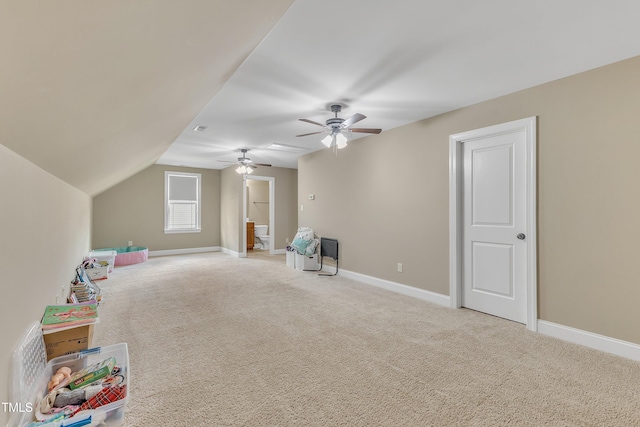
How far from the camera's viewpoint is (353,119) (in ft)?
10.8

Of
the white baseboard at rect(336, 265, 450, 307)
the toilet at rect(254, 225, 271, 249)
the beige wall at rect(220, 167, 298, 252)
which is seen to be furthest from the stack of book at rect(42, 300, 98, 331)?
the toilet at rect(254, 225, 271, 249)

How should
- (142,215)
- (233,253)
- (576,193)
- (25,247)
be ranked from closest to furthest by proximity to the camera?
(25,247) → (576,193) → (142,215) → (233,253)

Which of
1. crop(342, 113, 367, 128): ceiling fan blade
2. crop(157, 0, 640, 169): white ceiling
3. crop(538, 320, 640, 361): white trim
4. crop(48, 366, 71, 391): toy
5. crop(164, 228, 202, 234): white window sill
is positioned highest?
crop(157, 0, 640, 169): white ceiling

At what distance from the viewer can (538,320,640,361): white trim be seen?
98.4 inches

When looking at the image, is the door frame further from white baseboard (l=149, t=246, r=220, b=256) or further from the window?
the window

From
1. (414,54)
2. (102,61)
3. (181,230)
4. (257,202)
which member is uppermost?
(414,54)

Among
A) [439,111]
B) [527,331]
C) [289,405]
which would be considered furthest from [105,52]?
[527,331]

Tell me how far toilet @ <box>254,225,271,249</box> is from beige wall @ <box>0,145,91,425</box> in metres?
6.28

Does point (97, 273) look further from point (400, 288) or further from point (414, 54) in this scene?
point (414, 54)

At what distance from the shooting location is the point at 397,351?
261 centimetres

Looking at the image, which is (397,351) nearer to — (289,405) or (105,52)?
(289,405)

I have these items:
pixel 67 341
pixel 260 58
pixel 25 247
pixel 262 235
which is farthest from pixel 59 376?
pixel 262 235

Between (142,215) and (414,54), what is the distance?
25.2 feet

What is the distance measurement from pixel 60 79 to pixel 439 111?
3748 millimetres
